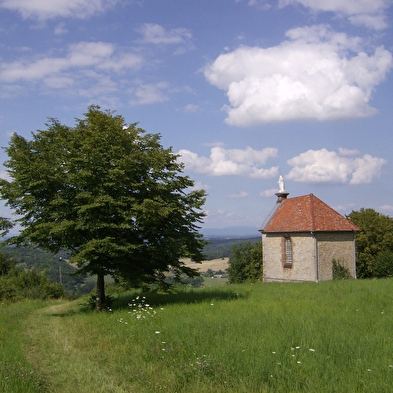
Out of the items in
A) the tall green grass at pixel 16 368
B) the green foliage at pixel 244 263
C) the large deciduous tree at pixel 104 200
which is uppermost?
the large deciduous tree at pixel 104 200

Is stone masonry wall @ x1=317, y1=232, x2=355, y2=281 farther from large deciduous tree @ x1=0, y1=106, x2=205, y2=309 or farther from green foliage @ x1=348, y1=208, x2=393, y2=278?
large deciduous tree @ x1=0, y1=106, x2=205, y2=309

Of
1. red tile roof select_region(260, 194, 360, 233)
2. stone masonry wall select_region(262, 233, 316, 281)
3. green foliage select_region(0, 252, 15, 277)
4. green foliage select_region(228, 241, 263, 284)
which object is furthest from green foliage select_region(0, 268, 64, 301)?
green foliage select_region(228, 241, 263, 284)

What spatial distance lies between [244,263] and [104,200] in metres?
41.5

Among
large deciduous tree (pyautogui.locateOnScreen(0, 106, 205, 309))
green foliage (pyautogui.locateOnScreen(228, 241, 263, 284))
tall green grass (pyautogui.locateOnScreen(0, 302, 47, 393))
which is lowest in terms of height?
green foliage (pyautogui.locateOnScreen(228, 241, 263, 284))

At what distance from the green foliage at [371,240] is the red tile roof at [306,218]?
1223 centimetres

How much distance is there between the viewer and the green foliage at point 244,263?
51812mm

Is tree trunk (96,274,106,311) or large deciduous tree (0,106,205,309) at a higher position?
large deciduous tree (0,106,205,309)

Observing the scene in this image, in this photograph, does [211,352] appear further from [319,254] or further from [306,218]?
[306,218]

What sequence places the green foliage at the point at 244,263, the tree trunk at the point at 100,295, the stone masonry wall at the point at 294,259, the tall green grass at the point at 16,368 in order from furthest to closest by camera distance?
1. the green foliage at the point at 244,263
2. the stone masonry wall at the point at 294,259
3. the tree trunk at the point at 100,295
4. the tall green grass at the point at 16,368

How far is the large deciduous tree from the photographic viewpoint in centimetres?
1380

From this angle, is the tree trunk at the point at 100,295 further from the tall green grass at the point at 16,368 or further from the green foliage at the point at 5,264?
the green foliage at the point at 5,264

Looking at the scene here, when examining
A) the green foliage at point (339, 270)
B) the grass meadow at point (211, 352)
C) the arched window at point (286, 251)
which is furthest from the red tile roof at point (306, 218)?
the grass meadow at point (211, 352)

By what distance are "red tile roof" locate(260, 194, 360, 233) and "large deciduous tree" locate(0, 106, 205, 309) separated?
19.7 m

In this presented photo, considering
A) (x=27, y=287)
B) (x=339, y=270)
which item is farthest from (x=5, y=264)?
(x=339, y=270)
